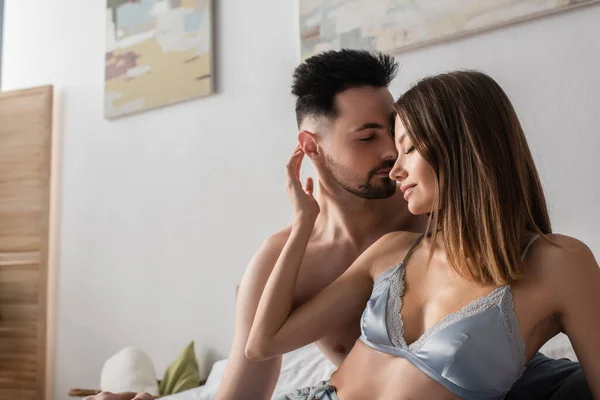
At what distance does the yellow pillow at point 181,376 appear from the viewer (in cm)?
268

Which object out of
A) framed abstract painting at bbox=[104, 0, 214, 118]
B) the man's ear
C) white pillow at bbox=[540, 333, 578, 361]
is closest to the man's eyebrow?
the man's ear

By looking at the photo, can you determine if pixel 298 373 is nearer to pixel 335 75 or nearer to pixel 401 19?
pixel 335 75

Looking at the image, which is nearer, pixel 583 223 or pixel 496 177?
pixel 496 177

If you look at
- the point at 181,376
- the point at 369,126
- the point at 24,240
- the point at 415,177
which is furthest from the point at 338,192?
the point at 24,240

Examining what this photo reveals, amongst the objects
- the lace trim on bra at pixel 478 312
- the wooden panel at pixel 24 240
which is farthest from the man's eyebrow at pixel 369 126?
the wooden panel at pixel 24 240

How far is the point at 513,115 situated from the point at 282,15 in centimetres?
181

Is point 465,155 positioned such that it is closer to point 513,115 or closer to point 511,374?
point 513,115

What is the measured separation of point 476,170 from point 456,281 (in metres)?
0.21

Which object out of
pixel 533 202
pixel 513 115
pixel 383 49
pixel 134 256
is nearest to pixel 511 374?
pixel 533 202

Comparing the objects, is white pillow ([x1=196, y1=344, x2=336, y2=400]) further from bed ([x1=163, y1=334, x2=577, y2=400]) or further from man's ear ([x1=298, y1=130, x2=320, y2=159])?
man's ear ([x1=298, y1=130, x2=320, y2=159])

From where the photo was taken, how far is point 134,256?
3.24m

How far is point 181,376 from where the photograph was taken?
2.70 m

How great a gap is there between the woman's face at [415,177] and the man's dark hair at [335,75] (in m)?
0.40

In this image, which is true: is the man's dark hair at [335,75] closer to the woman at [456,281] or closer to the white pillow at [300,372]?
the woman at [456,281]
